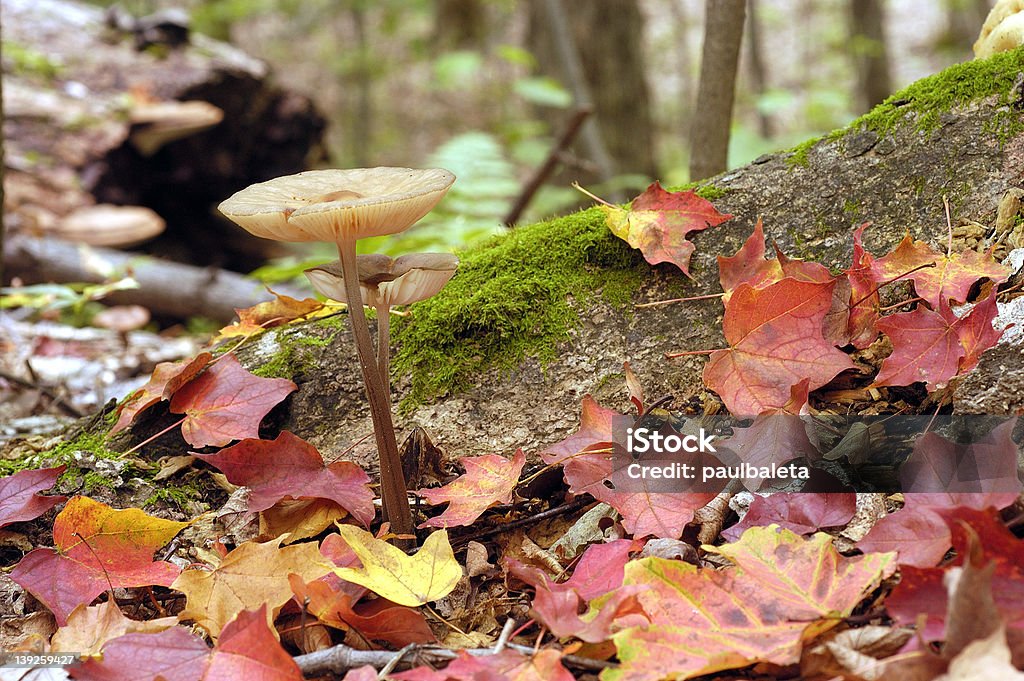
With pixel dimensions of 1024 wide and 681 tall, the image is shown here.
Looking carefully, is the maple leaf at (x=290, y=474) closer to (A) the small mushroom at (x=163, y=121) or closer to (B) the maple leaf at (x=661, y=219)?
(B) the maple leaf at (x=661, y=219)

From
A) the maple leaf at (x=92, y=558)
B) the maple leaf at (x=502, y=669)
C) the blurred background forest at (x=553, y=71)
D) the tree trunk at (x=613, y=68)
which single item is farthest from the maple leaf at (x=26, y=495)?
the tree trunk at (x=613, y=68)

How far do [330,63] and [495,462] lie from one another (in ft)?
46.4

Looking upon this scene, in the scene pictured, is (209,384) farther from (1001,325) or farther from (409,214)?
(1001,325)

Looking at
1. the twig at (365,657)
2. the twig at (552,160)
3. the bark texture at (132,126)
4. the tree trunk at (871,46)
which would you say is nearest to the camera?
the twig at (365,657)

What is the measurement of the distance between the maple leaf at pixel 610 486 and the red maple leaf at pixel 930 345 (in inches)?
17.5

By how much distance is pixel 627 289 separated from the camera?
6.77 feet

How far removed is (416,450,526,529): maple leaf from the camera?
1.69 metres

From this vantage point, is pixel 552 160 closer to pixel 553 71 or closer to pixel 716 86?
pixel 716 86

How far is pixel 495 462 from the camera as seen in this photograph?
5.85ft

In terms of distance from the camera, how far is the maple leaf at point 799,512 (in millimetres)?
1524

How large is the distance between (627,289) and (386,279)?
2.49ft

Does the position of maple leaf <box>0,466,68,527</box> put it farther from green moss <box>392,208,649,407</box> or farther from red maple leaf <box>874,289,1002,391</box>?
red maple leaf <box>874,289,1002,391</box>

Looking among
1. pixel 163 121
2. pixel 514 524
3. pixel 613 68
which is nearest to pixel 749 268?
pixel 514 524

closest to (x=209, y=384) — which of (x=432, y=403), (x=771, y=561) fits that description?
(x=432, y=403)
